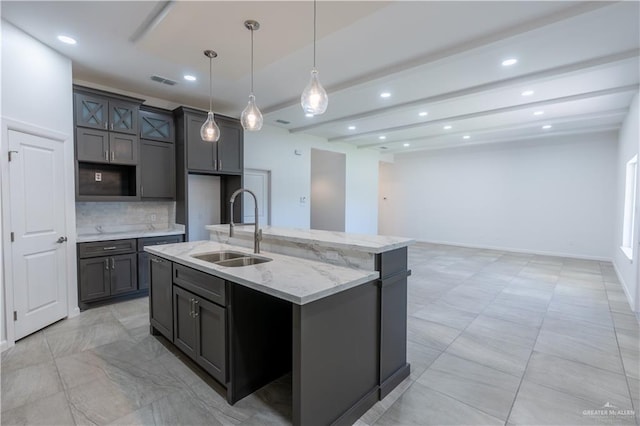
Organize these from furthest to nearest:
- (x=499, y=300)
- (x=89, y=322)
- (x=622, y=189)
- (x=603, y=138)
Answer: (x=603, y=138), (x=622, y=189), (x=499, y=300), (x=89, y=322)

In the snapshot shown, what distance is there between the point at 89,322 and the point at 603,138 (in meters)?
9.80

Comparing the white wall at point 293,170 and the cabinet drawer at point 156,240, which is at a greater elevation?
the white wall at point 293,170

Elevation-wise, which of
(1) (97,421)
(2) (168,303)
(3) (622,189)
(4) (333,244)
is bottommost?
(1) (97,421)

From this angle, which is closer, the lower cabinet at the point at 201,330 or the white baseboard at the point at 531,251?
the lower cabinet at the point at 201,330

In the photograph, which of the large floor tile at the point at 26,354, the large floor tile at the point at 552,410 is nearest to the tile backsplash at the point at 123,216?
the large floor tile at the point at 26,354

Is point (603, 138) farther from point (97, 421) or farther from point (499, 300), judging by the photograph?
point (97, 421)

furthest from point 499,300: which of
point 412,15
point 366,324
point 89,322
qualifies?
point 89,322

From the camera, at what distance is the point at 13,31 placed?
2857mm

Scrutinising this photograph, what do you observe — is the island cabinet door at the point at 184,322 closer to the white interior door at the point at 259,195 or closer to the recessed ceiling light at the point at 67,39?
the recessed ceiling light at the point at 67,39

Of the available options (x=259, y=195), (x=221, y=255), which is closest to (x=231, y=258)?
(x=221, y=255)

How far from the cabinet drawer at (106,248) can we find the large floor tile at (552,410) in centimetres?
434

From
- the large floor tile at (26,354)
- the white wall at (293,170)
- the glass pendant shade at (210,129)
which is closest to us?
the large floor tile at (26,354)

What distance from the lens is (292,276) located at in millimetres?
1966

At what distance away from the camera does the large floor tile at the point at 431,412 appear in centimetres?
193
